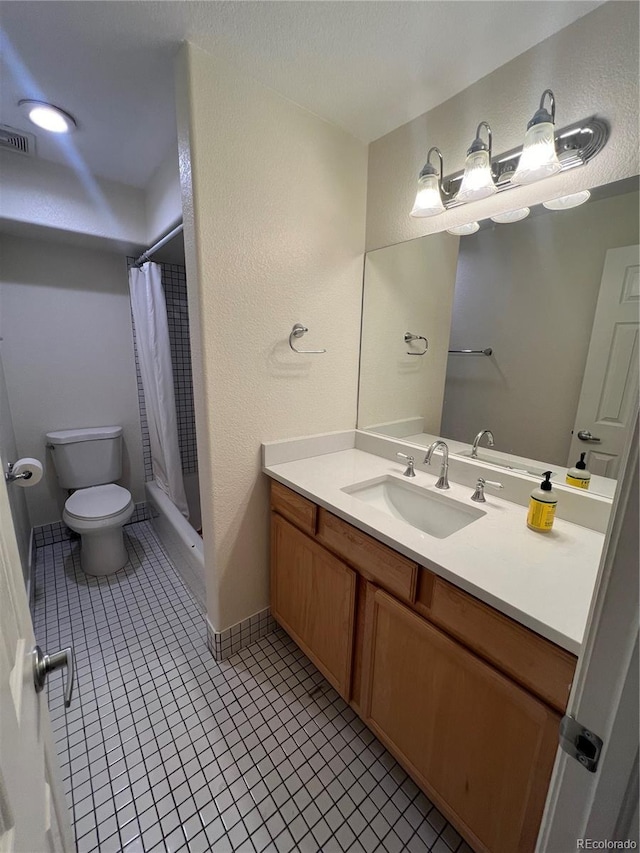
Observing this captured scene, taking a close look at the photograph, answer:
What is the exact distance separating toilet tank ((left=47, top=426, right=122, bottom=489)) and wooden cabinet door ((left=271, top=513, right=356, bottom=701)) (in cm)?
147

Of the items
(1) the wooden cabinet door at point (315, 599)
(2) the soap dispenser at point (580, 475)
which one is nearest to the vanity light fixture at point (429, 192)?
(2) the soap dispenser at point (580, 475)

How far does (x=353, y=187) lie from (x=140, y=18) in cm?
91

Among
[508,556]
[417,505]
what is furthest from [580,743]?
[417,505]

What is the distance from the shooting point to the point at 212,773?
45.0 inches

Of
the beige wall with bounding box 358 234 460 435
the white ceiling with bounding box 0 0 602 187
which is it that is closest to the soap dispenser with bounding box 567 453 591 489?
the beige wall with bounding box 358 234 460 435

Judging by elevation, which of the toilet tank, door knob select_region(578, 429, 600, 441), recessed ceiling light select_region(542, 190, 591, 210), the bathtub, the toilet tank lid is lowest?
the bathtub

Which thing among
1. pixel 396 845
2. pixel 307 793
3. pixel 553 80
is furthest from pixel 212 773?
pixel 553 80

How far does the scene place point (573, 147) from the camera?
1020 mm

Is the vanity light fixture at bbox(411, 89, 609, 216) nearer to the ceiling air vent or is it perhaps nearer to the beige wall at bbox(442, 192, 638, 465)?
the beige wall at bbox(442, 192, 638, 465)

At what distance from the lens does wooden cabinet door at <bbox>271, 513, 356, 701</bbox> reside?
124 cm

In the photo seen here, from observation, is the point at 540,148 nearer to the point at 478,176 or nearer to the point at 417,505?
the point at 478,176

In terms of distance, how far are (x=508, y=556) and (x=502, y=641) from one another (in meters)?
0.22

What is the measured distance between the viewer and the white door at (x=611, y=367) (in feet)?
3.28

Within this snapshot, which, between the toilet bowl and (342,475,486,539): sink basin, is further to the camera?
the toilet bowl
